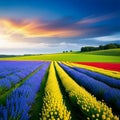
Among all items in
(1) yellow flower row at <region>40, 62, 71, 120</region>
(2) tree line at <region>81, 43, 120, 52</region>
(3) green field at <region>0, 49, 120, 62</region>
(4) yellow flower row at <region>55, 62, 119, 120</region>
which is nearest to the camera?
(1) yellow flower row at <region>40, 62, 71, 120</region>

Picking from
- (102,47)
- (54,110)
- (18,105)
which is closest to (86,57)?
(102,47)

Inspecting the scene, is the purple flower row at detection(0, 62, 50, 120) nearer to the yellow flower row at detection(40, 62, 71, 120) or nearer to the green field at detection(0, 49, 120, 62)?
the yellow flower row at detection(40, 62, 71, 120)

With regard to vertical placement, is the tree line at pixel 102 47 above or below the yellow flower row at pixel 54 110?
below

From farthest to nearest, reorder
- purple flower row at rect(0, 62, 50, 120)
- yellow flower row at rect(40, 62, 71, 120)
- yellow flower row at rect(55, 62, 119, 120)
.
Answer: yellow flower row at rect(55, 62, 119, 120)
yellow flower row at rect(40, 62, 71, 120)
purple flower row at rect(0, 62, 50, 120)

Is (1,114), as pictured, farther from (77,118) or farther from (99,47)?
(99,47)

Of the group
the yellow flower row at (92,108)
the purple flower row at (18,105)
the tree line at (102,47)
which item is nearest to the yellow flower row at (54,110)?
the purple flower row at (18,105)

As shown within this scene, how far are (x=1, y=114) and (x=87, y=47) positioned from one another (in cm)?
13054

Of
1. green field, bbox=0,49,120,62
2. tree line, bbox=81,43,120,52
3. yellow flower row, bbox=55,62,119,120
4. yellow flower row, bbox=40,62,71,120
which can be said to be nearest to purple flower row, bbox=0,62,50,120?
yellow flower row, bbox=40,62,71,120

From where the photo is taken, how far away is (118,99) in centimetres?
1009

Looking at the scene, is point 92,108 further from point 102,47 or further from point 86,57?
point 102,47

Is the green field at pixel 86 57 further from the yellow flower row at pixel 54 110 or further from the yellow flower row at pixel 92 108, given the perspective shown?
the yellow flower row at pixel 54 110

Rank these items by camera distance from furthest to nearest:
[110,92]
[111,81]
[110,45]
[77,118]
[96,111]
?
[110,45] < [111,81] < [110,92] < [77,118] < [96,111]

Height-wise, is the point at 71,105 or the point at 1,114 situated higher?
the point at 1,114

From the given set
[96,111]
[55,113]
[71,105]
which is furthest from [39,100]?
[55,113]
